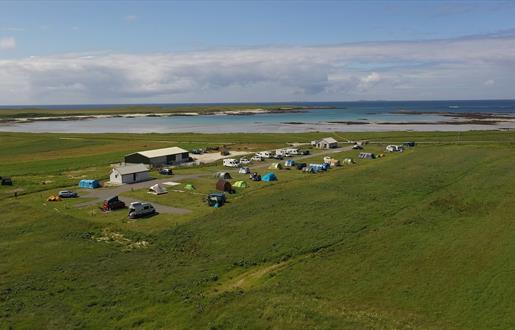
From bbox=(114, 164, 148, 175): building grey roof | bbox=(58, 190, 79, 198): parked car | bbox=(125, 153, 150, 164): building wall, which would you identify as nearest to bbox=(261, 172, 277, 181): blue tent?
bbox=(114, 164, 148, 175): building grey roof

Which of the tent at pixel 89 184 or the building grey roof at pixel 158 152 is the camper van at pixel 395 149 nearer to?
the building grey roof at pixel 158 152

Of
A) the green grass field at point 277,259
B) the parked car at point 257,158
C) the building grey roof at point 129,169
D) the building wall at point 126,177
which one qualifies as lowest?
the green grass field at point 277,259

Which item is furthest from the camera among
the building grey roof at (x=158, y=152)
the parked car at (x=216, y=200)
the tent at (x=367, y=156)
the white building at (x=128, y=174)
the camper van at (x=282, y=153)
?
the camper van at (x=282, y=153)

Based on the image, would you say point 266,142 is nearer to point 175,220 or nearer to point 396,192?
point 396,192

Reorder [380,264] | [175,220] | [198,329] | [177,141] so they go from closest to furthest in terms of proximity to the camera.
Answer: [198,329], [380,264], [175,220], [177,141]

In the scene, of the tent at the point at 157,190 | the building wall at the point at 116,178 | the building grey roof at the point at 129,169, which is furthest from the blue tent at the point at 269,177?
the building wall at the point at 116,178

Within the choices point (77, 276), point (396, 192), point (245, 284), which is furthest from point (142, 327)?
point (396, 192)

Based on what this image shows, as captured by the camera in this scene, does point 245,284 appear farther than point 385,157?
No

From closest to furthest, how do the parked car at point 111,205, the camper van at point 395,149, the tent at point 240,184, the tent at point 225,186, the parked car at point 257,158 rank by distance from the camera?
1. the parked car at point 111,205
2. the tent at point 225,186
3. the tent at point 240,184
4. the parked car at point 257,158
5. the camper van at point 395,149
